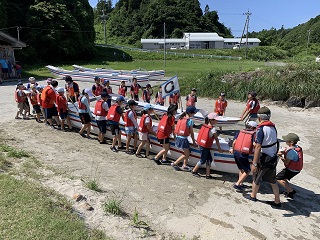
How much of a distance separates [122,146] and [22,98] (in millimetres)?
4654

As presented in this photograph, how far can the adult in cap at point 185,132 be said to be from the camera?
7035 millimetres

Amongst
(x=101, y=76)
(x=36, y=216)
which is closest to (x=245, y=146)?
(x=36, y=216)

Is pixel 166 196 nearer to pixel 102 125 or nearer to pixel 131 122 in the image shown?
pixel 131 122

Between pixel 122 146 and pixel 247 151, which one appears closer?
pixel 247 151

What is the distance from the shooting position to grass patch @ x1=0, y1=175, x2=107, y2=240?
163 inches

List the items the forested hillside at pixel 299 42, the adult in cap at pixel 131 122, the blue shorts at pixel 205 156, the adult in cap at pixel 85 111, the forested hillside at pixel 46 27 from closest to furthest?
the blue shorts at pixel 205 156 → the adult in cap at pixel 131 122 → the adult in cap at pixel 85 111 → the forested hillside at pixel 46 27 → the forested hillside at pixel 299 42

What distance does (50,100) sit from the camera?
957cm

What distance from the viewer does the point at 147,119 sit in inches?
302

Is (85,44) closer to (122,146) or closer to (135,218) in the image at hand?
(122,146)

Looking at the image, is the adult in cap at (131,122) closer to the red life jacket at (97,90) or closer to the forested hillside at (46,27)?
the red life jacket at (97,90)

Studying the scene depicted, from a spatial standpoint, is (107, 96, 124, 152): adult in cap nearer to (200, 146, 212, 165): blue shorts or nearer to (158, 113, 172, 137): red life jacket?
(158, 113, 172, 137): red life jacket

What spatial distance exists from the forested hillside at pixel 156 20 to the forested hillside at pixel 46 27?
36553 mm

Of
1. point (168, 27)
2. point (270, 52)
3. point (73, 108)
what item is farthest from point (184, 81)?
point (168, 27)

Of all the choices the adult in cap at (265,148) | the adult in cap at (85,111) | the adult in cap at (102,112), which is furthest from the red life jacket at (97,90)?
the adult in cap at (265,148)
